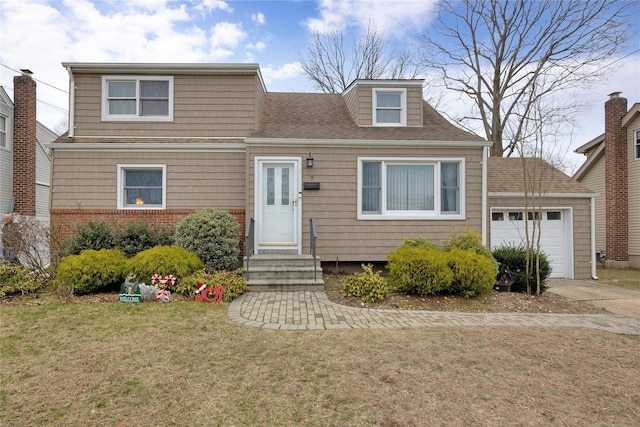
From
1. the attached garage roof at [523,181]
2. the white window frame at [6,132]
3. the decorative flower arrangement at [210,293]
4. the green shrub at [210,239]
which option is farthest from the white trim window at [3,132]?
the attached garage roof at [523,181]

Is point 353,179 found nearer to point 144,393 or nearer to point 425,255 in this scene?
point 425,255

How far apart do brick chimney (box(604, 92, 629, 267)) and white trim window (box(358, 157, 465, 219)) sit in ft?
29.2

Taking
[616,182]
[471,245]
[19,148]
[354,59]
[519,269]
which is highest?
[354,59]

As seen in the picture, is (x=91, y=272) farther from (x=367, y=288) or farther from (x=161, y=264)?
(x=367, y=288)

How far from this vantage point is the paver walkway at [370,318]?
5.00 m

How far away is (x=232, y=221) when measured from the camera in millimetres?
8305

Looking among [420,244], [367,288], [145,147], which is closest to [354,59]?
[145,147]

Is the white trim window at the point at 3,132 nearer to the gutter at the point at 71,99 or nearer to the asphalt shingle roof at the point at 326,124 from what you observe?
the gutter at the point at 71,99

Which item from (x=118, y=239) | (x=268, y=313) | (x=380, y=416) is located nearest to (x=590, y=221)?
(x=268, y=313)

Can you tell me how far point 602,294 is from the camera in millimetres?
7902

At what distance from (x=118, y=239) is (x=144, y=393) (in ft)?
19.5

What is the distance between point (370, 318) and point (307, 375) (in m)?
2.18

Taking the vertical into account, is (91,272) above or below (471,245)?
below

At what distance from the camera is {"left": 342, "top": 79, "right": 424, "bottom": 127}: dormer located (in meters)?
9.88
